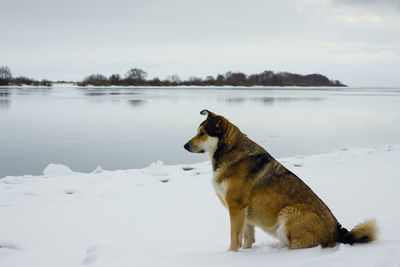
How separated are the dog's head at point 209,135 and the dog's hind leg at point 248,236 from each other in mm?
1148

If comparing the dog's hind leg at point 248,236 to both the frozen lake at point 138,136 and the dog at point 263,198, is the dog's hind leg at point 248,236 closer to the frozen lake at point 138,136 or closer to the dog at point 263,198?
the dog at point 263,198

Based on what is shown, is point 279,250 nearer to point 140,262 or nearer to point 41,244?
point 140,262

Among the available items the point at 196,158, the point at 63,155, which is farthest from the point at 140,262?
the point at 63,155

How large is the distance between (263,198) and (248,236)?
2.78ft

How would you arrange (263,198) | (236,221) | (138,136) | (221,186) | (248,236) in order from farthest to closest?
1. (138,136)
2. (248,236)
3. (221,186)
4. (236,221)
5. (263,198)

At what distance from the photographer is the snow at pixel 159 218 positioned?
3607 millimetres

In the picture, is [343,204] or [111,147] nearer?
[343,204]

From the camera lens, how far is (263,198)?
4.03 meters

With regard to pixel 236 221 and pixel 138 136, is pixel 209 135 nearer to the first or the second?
pixel 236 221

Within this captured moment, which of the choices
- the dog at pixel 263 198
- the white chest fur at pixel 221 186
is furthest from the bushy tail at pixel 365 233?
the white chest fur at pixel 221 186

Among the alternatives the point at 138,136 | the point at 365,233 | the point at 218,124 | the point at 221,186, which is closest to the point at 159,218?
the point at 221,186

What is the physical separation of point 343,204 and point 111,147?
11020 millimetres

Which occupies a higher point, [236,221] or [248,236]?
[236,221]

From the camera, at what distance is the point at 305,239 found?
3.68 metres
